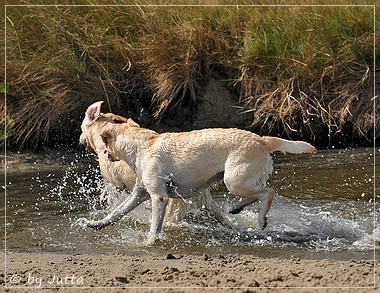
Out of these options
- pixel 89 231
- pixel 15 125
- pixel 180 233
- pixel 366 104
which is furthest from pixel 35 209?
pixel 366 104

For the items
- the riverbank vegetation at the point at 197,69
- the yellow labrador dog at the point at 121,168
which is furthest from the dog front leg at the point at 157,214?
the riverbank vegetation at the point at 197,69

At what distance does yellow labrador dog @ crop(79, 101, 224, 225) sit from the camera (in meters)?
8.23

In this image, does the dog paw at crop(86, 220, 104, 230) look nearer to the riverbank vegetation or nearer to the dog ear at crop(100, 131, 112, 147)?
the dog ear at crop(100, 131, 112, 147)

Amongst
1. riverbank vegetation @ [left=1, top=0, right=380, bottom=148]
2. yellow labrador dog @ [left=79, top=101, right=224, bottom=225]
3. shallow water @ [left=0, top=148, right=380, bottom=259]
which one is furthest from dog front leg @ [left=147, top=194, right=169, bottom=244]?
riverbank vegetation @ [left=1, top=0, right=380, bottom=148]

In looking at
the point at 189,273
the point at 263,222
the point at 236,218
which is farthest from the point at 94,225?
the point at 189,273

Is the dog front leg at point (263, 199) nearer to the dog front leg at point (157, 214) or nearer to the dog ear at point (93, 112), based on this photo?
the dog front leg at point (157, 214)

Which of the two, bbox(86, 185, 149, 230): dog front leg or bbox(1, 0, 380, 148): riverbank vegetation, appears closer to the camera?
bbox(86, 185, 149, 230): dog front leg

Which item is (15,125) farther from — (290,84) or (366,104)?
(366,104)

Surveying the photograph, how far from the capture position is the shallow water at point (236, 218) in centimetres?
747

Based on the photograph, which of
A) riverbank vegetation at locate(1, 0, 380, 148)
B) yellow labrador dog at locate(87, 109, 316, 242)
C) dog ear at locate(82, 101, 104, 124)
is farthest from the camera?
→ riverbank vegetation at locate(1, 0, 380, 148)

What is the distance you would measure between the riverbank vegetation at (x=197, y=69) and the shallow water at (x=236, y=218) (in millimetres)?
859

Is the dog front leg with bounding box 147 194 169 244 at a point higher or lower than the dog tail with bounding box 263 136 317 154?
lower

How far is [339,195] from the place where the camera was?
9.33m

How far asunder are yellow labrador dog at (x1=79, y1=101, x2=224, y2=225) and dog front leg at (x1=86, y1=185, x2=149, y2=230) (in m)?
0.25
